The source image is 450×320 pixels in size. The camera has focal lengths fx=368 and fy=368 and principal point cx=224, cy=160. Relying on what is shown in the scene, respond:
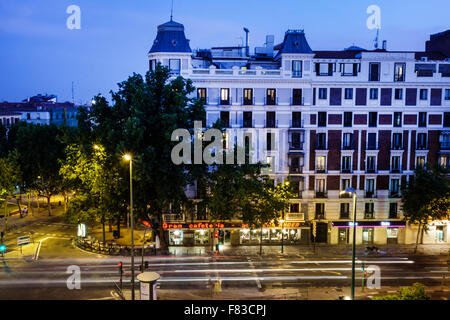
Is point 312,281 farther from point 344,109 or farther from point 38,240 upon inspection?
point 38,240

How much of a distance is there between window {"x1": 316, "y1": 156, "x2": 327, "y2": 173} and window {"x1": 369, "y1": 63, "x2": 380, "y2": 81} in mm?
10389

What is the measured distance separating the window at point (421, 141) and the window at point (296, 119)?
543 inches

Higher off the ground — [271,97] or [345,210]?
[271,97]

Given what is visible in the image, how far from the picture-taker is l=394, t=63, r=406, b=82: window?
41188 mm

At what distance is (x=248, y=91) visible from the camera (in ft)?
134

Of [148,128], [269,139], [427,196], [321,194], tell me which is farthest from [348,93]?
[148,128]

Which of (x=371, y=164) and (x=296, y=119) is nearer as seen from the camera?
(x=296, y=119)

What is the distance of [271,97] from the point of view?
40938 mm

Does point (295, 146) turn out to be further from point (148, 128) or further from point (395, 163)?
point (148, 128)

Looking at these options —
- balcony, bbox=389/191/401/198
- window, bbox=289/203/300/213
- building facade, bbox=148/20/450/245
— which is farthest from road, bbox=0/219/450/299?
balcony, bbox=389/191/401/198

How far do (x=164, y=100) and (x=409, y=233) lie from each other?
3129 centimetres

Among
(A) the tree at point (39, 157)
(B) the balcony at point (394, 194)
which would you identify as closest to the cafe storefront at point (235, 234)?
(B) the balcony at point (394, 194)

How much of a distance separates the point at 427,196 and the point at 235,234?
67.0 ft

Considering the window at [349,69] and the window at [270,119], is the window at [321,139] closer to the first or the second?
the window at [270,119]
